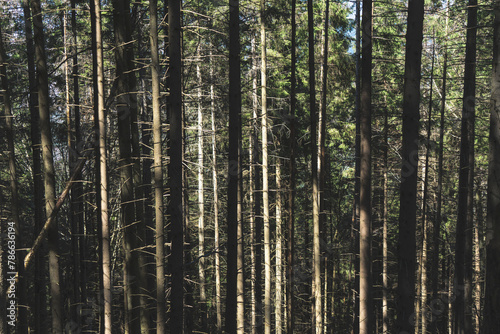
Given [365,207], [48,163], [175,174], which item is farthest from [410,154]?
[48,163]

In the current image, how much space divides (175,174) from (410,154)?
4196 millimetres

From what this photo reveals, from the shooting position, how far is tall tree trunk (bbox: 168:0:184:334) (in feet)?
26.7

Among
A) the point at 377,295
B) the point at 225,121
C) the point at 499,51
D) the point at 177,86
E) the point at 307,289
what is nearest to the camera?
the point at 499,51

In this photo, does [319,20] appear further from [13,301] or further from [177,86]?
[13,301]

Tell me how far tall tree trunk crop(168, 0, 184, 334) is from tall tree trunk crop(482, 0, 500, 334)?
512cm

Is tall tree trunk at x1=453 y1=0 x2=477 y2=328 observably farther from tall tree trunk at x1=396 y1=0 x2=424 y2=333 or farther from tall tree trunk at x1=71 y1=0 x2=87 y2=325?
tall tree trunk at x1=71 y1=0 x2=87 y2=325

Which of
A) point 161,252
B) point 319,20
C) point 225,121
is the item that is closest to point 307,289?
point 225,121

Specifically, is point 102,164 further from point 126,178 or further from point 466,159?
point 466,159

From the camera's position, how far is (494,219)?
6.82 metres

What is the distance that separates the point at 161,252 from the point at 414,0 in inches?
249

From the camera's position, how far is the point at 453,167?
2464cm

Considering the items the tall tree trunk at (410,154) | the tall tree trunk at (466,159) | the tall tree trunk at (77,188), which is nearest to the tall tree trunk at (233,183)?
the tall tree trunk at (410,154)

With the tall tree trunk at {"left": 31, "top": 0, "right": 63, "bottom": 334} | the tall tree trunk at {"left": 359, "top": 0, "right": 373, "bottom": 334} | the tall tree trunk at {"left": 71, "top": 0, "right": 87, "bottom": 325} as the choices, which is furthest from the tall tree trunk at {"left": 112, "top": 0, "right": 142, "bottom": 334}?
the tall tree trunk at {"left": 359, "top": 0, "right": 373, "bottom": 334}

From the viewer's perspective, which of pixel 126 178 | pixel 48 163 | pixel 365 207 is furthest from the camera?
pixel 365 207
